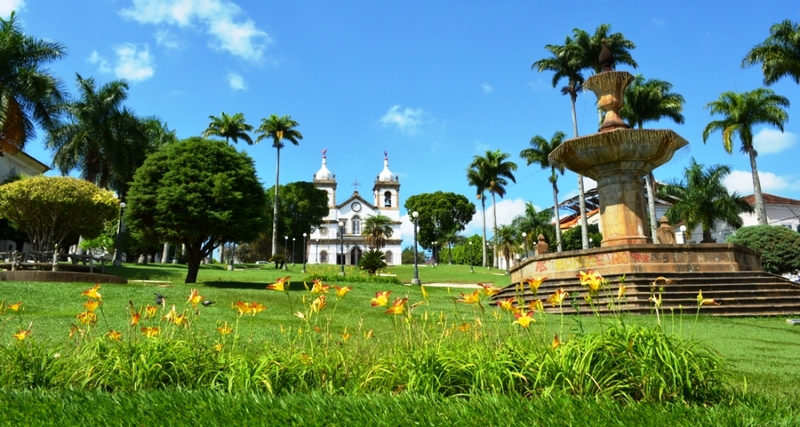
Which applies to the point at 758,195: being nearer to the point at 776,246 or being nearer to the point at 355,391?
the point at 776,246

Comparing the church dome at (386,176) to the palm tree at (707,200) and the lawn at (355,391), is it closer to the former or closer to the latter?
the palm tree at (707,200)

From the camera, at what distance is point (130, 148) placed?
35.9 metres

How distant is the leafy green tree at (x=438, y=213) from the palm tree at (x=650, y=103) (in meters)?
45.7

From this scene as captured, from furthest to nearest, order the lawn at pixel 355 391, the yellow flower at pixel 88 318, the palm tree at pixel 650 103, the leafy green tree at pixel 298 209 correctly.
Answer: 1. the leafy green tree at pixel 298 209
2. the palm tree at pixel 650 103
3. the yellow flower at pixel 88 318
4. the lawn at pixel 355 391

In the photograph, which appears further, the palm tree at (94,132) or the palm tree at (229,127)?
the palm tree at (229,127)

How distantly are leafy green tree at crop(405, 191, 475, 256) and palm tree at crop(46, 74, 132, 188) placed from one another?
48849 millimetres

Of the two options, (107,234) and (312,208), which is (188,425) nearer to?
(107,234)

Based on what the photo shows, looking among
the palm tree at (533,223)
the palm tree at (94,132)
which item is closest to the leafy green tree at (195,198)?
the palm tree at (94,132)

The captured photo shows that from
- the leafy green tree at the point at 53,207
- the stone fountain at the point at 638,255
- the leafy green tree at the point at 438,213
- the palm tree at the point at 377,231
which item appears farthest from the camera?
the leafy green tree at the point at 438,213

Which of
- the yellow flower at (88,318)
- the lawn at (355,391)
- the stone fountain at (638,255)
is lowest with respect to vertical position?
the lawn at (355,391)

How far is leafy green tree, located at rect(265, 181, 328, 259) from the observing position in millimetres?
66500

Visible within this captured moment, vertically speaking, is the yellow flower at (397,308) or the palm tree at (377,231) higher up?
the palm tree at (377,231)

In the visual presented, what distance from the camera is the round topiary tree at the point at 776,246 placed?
24.7 meters

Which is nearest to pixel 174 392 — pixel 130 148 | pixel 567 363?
pixel 567 363
